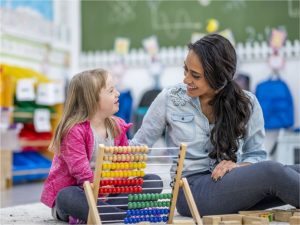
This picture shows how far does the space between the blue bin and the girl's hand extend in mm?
3199

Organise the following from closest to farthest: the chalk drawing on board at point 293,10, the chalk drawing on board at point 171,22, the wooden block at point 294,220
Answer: the wooden block at point 294,220 → the chalk drawing on board at point 293,10 → the chalk drawing on board at point 171,22

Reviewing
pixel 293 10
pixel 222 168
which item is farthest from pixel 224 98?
pixel 293 10

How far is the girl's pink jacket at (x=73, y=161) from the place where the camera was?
2334 mm

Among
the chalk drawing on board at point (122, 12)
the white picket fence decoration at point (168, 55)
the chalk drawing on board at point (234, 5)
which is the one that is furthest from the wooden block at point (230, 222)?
the chalk drawing on board at point (122, 12)

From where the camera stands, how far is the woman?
233cm

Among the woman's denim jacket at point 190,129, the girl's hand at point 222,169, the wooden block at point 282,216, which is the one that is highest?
the woman's denim jacket at point 190,129

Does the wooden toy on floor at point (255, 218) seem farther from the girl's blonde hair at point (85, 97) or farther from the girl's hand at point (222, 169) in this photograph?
the girl's blonde hair at point (85, 97)

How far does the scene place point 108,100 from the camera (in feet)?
8.23

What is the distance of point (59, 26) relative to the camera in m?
7.09

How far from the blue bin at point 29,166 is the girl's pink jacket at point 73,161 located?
288 centimetres

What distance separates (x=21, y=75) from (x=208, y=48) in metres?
3.47

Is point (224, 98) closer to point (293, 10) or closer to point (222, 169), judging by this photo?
point (222, 169)

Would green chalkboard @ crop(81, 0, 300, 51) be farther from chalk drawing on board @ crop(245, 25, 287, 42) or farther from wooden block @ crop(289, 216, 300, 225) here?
wooden block @ crop(289, 216, 300, 225)

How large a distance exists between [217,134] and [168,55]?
4675 millimetres
